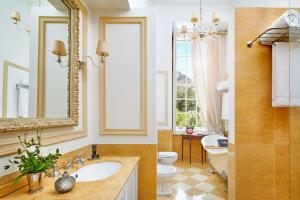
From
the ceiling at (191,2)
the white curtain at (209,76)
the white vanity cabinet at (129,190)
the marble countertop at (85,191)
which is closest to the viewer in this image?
the marble countertop at (85,191)

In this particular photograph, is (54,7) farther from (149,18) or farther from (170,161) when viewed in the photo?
(170,161)

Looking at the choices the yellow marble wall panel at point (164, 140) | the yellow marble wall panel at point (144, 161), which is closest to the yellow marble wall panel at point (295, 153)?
the yellow marble wall panel at point (144, 161)

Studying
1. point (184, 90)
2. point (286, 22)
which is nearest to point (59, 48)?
point (286, 22)

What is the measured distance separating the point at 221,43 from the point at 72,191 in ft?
15.1

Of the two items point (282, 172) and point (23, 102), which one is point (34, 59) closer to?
point (23, 102)

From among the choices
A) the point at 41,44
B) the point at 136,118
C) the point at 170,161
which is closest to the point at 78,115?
the point at 136,118

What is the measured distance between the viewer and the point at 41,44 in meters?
1.33

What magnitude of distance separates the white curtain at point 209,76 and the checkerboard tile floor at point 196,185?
45.1 inches

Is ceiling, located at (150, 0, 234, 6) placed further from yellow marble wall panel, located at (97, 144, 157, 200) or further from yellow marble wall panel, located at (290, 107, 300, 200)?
yellow marble wall panel, located at (97, 144, 157, 200)

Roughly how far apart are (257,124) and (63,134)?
2.04 m

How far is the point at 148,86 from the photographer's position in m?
2.14

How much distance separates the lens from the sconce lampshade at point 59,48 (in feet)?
4.86

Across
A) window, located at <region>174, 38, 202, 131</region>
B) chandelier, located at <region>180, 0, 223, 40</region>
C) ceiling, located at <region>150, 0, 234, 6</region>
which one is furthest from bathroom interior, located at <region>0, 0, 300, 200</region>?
window, located at <region>174, 38, 202, 131</region>

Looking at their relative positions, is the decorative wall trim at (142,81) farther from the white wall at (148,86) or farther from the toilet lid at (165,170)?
the toilet lid at (165,170)
